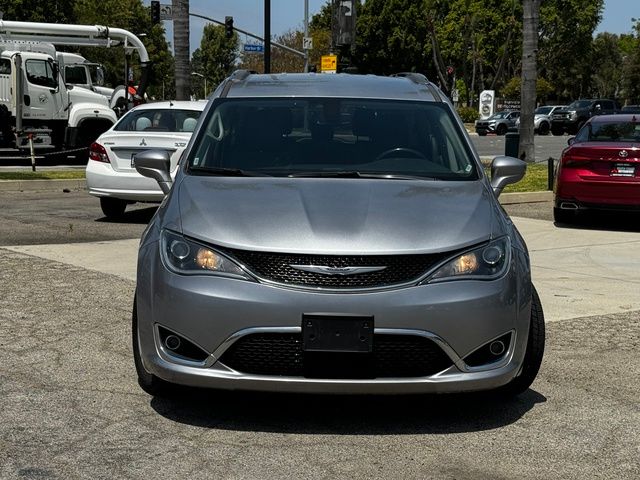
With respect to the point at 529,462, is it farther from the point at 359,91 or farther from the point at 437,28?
the point at 437,28

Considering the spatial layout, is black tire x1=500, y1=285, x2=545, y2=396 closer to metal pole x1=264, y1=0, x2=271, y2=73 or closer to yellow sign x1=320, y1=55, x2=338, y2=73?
yellow sign x1=320, y1=55, x2=338, y2=73

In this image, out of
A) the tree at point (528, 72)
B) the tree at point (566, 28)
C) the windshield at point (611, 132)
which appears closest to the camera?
the windshield at point (611, 132)

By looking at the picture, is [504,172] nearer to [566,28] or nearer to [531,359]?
[531,359]

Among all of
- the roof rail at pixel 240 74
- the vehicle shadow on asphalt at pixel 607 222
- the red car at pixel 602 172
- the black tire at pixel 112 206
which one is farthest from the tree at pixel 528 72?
the roof rail at pixel 240 74

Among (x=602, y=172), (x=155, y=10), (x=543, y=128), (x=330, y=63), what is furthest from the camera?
(x=543, y=128)

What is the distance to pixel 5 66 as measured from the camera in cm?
2716

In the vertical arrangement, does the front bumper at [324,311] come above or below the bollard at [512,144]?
above

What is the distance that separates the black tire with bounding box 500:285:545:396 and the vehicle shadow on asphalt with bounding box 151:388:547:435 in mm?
112

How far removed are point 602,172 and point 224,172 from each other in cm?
882

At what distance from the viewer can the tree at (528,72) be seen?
2297cm

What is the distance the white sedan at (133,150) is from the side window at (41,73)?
1359 centimetres

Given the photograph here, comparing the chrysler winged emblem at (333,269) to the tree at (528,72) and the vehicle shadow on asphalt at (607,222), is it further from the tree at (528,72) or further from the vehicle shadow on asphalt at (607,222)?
the tree at (528,72)

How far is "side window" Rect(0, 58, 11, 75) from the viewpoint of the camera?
88.9 feet

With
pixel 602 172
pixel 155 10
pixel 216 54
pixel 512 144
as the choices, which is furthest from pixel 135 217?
pixel 216 54
